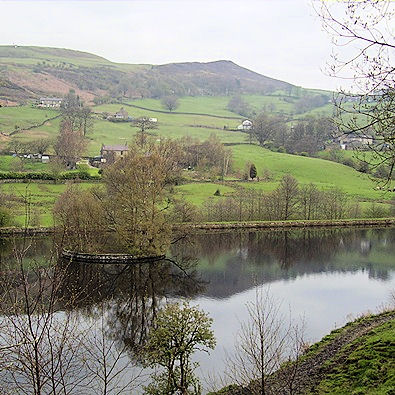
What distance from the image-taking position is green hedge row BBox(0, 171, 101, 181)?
2431 inches

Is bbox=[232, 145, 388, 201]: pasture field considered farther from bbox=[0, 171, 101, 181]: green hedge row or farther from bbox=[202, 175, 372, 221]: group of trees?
bbox=[0, 171, 101, 181]: green hedge row

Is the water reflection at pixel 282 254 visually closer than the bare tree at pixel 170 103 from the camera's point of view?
Yes

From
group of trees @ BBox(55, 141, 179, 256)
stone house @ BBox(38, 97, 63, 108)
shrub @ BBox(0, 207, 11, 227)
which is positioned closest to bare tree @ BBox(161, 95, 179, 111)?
stone house @ BBox(38, 97, 63, 108)

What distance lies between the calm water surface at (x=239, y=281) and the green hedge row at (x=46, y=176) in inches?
888

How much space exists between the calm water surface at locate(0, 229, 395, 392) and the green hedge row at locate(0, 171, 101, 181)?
22561mm

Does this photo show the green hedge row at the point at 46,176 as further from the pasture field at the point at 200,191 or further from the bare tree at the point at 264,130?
the bare tree at the point at 264,130

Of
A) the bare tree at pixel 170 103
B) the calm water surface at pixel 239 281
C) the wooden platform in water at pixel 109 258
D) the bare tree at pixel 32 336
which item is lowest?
the wooden platform in water at pixel 109 258

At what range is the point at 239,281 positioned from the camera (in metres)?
31.3

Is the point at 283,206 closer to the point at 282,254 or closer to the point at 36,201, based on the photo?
the point at 282,254

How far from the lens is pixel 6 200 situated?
4909cm

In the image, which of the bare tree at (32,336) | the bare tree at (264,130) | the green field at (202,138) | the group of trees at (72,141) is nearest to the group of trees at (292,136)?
the bare tree at (264,130)

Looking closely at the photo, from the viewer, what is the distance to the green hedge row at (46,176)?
61750mm

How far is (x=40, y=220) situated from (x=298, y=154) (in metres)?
63.3

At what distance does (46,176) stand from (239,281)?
40097 millimetres
